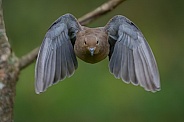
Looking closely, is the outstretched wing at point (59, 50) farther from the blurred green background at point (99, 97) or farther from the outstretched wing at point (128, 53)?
the blurred green background at point (99, 97)

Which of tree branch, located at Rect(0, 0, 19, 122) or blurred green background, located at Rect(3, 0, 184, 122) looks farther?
blurred green background, located at Rect(3, 0, 184, 122)

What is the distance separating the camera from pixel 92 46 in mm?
5023

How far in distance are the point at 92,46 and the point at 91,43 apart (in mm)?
23

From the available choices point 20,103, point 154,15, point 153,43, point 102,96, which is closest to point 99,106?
point 102,96

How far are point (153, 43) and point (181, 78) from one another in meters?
0.88

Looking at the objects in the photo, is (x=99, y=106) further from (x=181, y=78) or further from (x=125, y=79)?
(x=125, y=79)

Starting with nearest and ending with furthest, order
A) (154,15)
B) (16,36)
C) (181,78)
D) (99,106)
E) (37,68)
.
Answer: (37,68)
(99,106)
(181,78)
(16,36)
(154,15)

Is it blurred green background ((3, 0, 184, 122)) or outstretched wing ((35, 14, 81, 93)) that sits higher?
outstretched wing ((35, 14, 81, 93))

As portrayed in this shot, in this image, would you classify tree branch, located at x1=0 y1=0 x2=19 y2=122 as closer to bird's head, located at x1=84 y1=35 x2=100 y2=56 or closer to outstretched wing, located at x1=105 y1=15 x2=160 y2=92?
bird's head, located at x1=84 y1=35 x2=100 y2=56

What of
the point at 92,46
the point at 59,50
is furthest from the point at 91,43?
the point at 59,50

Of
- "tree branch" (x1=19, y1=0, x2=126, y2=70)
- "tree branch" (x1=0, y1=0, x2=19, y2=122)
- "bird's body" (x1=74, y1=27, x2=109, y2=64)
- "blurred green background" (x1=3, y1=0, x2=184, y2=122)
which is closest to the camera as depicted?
"tree branch" (x1=0, y1=0, x2=19, y2=122)

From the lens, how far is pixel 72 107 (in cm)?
809

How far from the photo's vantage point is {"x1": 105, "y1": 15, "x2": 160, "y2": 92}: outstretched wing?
197 inches

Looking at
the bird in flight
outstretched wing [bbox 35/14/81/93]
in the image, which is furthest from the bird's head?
outstretched wing [bbox 35/14/81/93]
